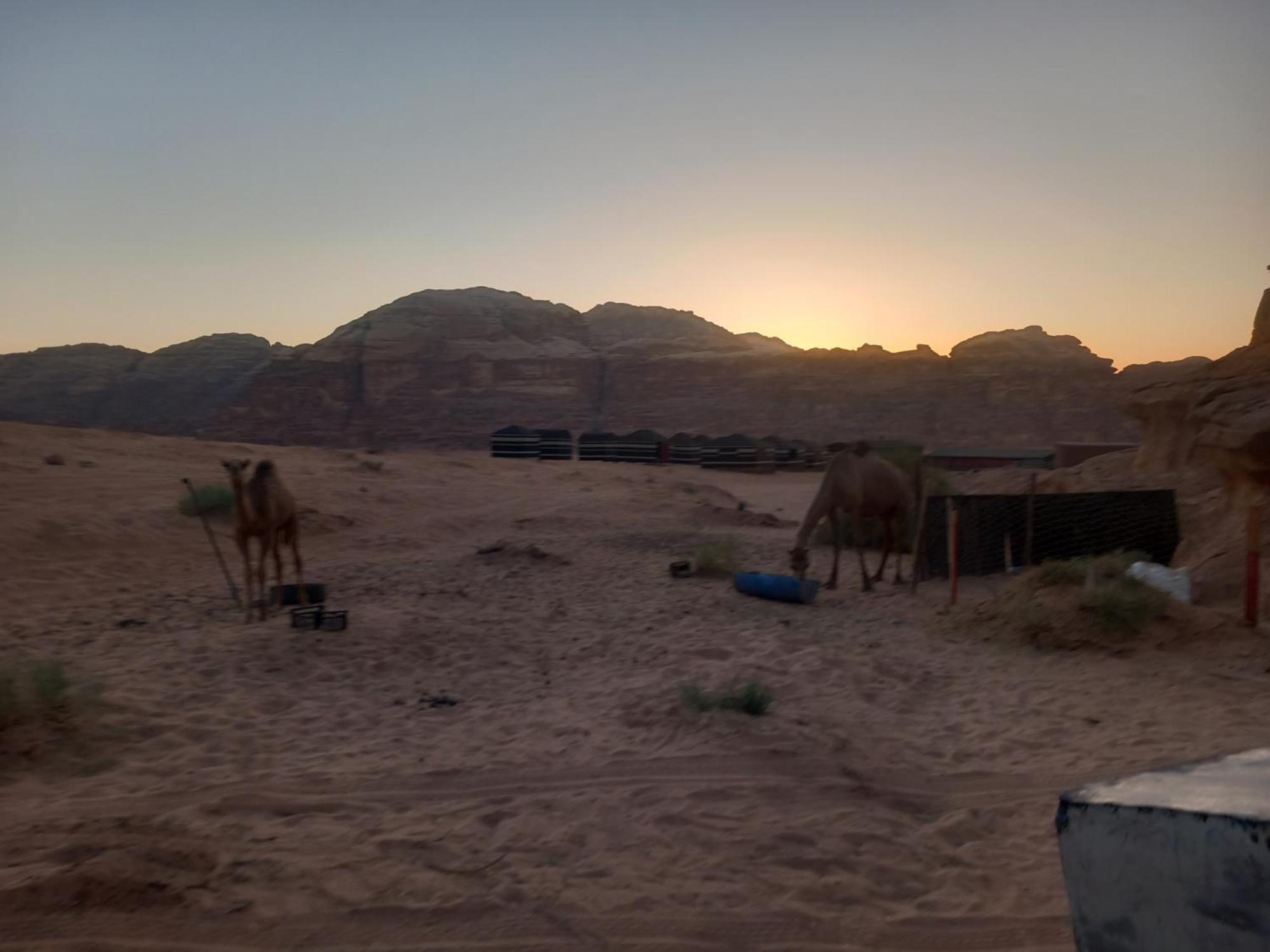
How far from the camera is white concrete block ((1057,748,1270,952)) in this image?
1.88 meters

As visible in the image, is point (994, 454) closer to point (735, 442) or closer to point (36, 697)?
point (735, 442)

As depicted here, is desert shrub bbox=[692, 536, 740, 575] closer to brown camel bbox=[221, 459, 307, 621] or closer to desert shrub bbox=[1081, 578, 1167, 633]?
desert shrub bbox=[1081, 578, 1167, 633]

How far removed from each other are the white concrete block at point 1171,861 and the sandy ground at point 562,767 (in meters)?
1.85

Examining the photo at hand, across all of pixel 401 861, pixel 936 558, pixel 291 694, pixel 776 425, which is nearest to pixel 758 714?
pixel 401 861

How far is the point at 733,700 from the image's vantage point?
21.3ft

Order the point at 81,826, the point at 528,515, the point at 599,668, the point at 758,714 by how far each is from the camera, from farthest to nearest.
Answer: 1. the point at 528,515
2. the point at 599,668
3. the point at 758,714
4. the point at 81,826

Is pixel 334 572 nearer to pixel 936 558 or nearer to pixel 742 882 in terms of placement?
pixel 936 558

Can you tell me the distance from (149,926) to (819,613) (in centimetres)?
815

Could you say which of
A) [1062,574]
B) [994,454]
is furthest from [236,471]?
[994,454]

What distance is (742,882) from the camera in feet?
13.9

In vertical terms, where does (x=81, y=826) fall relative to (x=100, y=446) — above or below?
below

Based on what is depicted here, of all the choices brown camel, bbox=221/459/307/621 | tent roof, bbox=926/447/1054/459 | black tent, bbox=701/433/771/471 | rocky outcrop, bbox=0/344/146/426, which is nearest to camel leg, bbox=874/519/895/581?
brown camel, bbox=221/459/307/621

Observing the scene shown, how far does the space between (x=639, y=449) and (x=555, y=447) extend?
13.6 ft

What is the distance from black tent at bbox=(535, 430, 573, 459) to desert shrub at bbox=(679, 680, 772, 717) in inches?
1569
